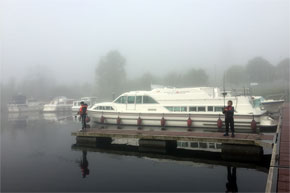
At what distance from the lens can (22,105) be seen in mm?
65125

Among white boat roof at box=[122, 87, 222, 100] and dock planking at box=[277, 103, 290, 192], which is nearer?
dock planking at box=[277, 103, 290, 192]

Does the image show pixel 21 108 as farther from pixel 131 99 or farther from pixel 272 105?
pixel 272 105

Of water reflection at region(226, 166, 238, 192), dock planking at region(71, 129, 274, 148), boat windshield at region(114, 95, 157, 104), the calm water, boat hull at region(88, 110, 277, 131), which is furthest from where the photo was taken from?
boat windshield at region(114, 95, 157, 104)

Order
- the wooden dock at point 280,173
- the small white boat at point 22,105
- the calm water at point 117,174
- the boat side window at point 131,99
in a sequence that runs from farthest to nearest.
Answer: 1. the small white boat at point 22,105
2. the boat side window at point 131,99
3. the calm water at point 117,174
4. the wooden dock at point 280,173

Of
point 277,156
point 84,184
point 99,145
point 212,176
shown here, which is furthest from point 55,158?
point 277,156

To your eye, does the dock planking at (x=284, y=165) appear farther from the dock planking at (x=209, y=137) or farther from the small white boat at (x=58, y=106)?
the small white boat at (x=58, y=106)

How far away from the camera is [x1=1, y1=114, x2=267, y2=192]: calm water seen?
8.71 m

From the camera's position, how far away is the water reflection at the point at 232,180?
834 centimetres

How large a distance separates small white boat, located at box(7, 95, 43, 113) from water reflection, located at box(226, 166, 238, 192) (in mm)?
66535

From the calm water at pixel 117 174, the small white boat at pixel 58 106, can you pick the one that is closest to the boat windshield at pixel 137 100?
the calm water at pixel 117 174

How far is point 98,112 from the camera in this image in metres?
21.3

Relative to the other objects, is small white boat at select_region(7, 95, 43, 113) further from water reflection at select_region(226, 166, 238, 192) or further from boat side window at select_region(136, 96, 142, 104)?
water reflection at select_region(226, 166, 238, 192)

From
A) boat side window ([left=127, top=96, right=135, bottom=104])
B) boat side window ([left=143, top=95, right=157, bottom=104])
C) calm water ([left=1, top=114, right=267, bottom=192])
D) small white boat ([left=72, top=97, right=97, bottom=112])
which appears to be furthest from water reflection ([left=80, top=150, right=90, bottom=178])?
small white boat ([left=72, top=97, right=97, bottom=112])

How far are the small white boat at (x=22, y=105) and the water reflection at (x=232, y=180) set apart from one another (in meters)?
66.5
